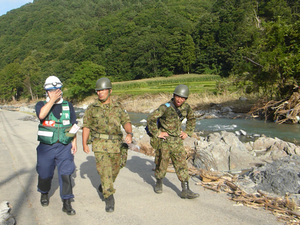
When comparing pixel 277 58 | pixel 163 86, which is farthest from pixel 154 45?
pixel 277 58

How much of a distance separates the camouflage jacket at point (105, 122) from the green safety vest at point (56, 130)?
31cm

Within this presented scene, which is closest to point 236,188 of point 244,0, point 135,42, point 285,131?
point 285,131

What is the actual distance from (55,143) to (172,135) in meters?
2.08

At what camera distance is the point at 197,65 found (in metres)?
89.7

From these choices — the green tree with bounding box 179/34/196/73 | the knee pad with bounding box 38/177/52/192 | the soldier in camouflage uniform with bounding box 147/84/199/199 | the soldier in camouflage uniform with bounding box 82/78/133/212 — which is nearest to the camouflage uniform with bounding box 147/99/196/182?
the soldier in camouflage uniform with bounding box 147/84/199/199

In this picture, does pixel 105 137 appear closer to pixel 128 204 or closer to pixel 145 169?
pixel 128 204

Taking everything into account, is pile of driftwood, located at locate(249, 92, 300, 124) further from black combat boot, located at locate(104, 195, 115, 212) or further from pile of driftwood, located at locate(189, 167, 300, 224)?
black combat boot, located at locate(104, 195, 115, 212)

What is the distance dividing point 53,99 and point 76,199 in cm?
200

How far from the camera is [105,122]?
4.35 metres

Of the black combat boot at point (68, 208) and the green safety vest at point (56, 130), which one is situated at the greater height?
the green safety vest at point (56, 130)

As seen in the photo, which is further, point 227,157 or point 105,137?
point 227,157

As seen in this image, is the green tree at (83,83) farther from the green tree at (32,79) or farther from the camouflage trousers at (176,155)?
the camouflage trousers at (176,155)

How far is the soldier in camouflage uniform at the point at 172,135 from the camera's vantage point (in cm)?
486

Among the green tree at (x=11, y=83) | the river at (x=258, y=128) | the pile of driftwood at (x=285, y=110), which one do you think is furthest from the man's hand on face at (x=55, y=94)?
the green tree at (x=11, y=83)
